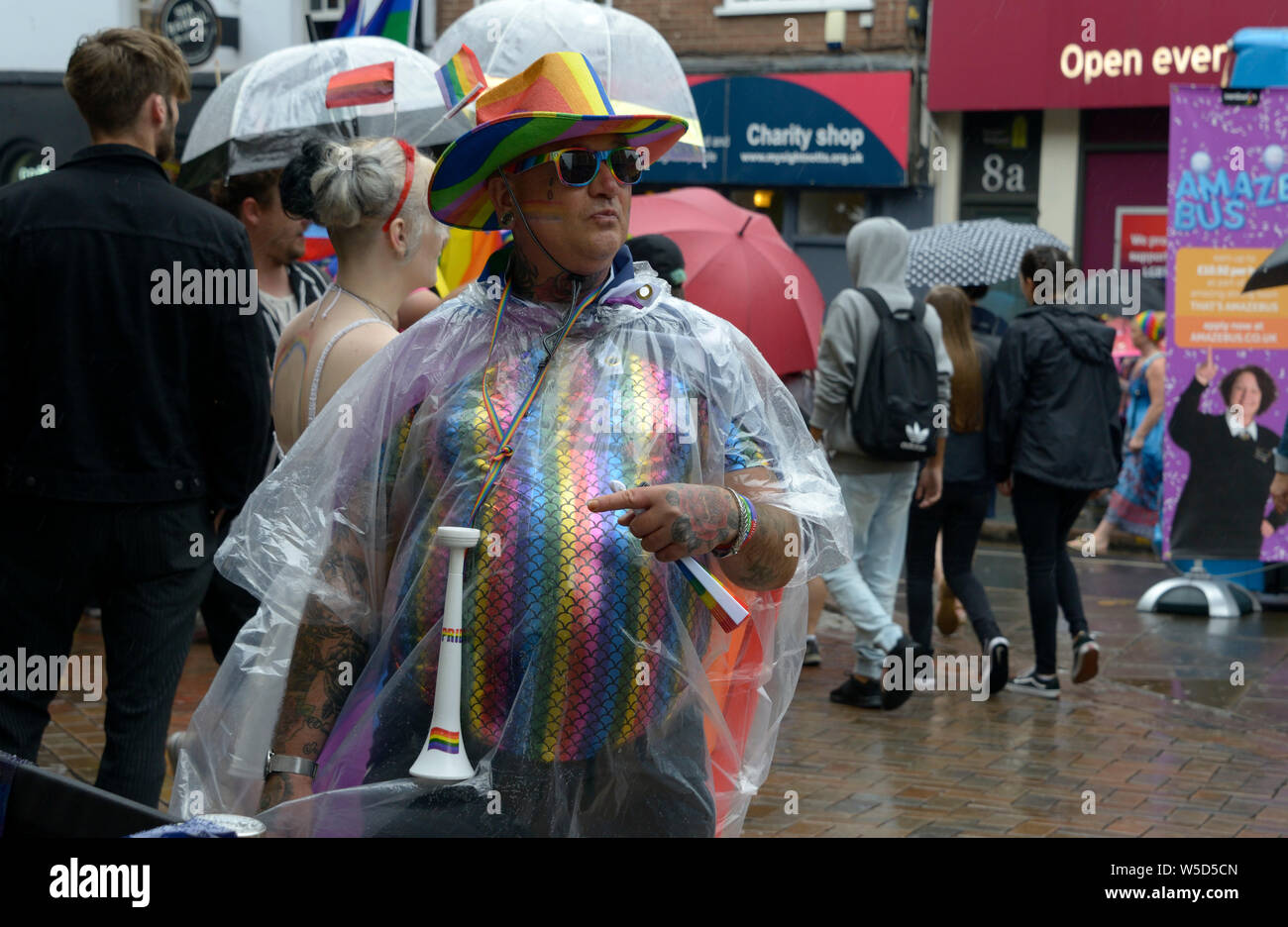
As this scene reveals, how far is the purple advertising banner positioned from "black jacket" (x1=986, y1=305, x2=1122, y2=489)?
5.63 feet

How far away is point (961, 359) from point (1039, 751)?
1.97 meters

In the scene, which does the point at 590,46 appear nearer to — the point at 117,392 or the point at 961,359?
the point at 961,359

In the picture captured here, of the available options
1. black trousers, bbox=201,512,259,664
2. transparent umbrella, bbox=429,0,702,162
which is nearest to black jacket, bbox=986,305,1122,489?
transparent umbrella, bbox=429,0,702,162

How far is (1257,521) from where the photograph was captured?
8.66 m

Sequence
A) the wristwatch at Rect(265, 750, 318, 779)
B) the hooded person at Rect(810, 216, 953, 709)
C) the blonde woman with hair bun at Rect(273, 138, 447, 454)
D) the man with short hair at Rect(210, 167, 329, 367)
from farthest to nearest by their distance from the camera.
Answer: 1. the hooded person at Rect(810, 216, 953, 709)
2. the man with short hair at Rect(210, 167, 329, 367)
3. the blonde woman with hair bun at Rect(273, 138, 447, 454)
4. the wristwatch at Rect(265, 750, 318, 779)

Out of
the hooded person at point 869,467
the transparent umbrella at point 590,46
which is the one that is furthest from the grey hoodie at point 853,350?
the transparent umbrella at point 590,46

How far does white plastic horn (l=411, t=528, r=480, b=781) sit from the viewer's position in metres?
2.20

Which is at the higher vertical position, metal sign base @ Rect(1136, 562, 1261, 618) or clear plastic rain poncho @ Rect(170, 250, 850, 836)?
clear plastic rain poncho @ Rect(170, 250, 850, 836)

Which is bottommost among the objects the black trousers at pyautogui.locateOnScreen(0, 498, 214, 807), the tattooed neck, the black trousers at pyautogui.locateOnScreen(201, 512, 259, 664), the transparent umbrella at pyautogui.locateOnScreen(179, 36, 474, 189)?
the black trousers at pyautogui.locateOnScreen(201, 512, 259, 664)

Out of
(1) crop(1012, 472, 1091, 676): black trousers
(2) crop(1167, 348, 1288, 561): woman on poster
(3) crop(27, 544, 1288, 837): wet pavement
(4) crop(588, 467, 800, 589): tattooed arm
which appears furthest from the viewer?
(2) crop(1167, 348, 1288, 561): woman on poster

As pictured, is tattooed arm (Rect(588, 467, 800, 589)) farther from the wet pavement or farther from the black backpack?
the black backpack

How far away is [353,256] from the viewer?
333 cm
